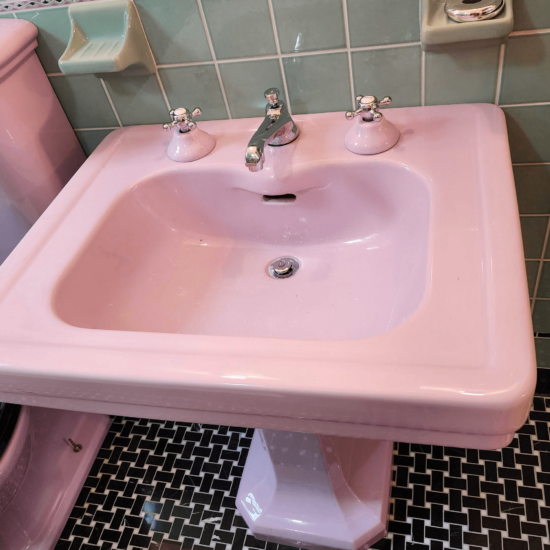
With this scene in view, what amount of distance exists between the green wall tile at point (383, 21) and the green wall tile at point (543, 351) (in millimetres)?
790

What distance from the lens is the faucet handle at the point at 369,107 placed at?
74 centimetres

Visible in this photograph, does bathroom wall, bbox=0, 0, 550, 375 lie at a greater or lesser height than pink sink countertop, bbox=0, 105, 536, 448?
greater

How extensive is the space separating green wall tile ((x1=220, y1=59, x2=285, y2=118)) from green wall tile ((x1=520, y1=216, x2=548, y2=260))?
51cm

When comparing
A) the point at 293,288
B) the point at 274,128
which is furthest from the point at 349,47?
the point at 293,288

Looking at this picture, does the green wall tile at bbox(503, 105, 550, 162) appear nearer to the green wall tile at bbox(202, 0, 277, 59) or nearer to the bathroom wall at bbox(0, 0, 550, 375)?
the bathroom wall at bbox(0, 0, 550, 375)

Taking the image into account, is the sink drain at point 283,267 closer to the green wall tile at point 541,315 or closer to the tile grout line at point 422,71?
the tile grout line at point 422,71

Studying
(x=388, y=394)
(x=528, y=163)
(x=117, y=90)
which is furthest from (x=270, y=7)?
(x=388, y=394)

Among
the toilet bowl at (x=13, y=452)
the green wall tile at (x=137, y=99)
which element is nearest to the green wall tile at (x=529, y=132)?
the green wall tile at (x=137, y=99)

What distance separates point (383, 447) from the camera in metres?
1.15

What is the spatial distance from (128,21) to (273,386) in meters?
0.62

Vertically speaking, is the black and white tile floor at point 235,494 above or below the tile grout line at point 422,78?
below

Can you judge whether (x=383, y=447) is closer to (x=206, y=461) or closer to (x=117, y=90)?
(x=206, y=461)

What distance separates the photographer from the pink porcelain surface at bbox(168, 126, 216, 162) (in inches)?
32.3

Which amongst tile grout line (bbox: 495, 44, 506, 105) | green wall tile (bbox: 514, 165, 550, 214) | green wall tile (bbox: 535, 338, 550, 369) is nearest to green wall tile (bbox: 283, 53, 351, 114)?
tile grout line (bbox: 495, 44, 506, 105)
